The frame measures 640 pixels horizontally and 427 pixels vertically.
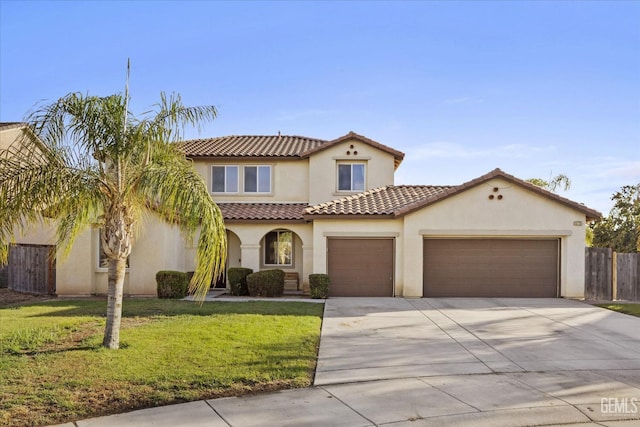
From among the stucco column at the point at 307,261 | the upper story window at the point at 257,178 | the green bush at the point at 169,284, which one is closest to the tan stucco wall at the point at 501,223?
the stucco column at the point at 307,261

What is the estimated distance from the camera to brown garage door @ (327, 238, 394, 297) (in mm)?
18031

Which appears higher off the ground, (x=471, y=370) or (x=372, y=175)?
(x=372, y=175)

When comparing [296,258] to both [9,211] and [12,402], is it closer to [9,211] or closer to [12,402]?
[9,211]

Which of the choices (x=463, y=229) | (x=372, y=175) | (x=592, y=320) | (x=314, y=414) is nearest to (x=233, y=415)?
(x=314, y=414)

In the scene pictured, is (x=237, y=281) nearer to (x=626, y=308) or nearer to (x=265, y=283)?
(x=265, y=283)

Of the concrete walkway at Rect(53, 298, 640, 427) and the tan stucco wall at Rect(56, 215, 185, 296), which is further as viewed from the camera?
the tan stucco wall at Rect(56, 215, 185, 296)

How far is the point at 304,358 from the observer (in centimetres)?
851

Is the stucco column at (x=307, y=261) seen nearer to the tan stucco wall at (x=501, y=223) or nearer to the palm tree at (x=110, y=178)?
the tan stucco wall at (x=501, y=223)

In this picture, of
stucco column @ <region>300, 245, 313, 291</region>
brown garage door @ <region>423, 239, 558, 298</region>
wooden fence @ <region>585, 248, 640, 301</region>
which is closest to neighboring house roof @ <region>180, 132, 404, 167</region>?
stucco column @ <region>300, 245, 313, 291</region>

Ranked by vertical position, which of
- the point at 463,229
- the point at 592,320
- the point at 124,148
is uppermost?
the point at 124,148

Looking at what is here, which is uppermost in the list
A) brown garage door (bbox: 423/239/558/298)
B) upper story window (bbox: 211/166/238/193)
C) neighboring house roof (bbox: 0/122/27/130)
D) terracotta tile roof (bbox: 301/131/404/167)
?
neighboring house roof (bbox: 0/122/27/130)

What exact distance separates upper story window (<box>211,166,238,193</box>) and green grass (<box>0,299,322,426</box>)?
991 cm

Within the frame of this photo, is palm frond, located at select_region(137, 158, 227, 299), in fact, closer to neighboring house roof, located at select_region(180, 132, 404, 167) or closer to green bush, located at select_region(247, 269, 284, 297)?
green bush, located at select_region(247, 269, 284, 297)

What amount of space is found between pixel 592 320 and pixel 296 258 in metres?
12.0
